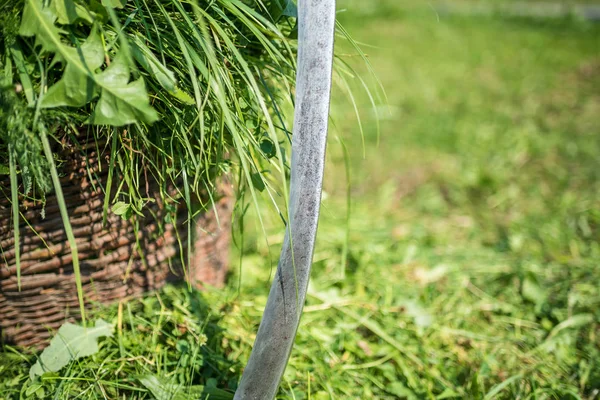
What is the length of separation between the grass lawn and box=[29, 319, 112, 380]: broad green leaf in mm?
28

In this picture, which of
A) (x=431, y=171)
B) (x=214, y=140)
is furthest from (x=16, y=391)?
(x=431, y=171)

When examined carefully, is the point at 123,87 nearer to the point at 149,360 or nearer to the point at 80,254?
the point at 80,254

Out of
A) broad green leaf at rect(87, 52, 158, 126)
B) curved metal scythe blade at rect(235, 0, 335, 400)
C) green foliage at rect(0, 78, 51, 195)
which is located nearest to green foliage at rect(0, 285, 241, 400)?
curved metal scythe blade at rect(235, 0, 335, 400)

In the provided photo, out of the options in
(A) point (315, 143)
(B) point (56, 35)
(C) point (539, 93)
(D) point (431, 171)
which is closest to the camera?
(B) point (56, 35)

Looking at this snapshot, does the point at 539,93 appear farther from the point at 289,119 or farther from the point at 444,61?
the point at 289,119

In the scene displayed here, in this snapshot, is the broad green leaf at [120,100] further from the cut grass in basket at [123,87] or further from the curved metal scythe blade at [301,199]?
the curved metal scythe blade at [301,199]

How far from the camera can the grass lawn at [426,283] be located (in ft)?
4.14

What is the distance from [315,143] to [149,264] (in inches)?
24.8

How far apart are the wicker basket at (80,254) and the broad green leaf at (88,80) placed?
0.21 metres

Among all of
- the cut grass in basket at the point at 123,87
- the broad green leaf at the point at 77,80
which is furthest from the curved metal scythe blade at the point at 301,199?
the broad green leaf at the point at 77,80

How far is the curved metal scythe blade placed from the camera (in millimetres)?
880

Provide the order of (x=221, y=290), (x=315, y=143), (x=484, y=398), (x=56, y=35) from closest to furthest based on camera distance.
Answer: (x=56, y=35) → (x=315, y=143) → (x=484, y=398) → (x=221, y=290)

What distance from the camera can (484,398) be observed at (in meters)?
1.28

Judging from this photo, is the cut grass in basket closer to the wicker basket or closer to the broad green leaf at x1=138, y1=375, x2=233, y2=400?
the wicker basket
